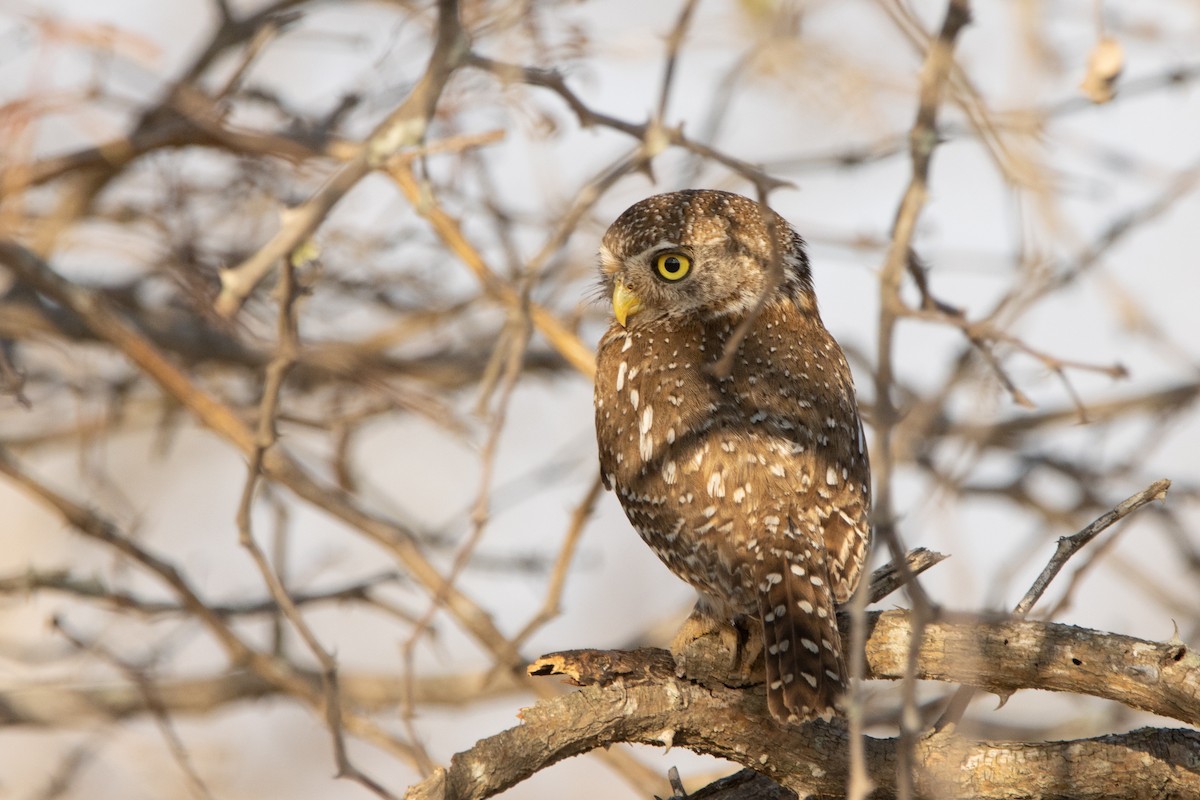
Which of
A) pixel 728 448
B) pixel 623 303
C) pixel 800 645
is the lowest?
pixel 800 645

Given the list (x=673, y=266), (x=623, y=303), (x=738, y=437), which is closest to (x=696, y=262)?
(x=673, y=266)

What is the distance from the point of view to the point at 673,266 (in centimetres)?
527

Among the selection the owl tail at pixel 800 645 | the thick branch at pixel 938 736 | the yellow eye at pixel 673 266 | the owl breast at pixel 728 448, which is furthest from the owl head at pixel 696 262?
the thick branch at pixel 938 736

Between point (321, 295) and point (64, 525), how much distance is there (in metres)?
1.89

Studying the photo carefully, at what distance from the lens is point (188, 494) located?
12156 millimetres

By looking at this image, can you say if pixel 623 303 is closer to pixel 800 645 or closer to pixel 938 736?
pixel 800 645

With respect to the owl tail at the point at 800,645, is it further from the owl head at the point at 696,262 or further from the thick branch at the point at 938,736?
the owl head at the point at 696,262

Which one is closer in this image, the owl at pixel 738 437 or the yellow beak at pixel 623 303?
the owl at pixel 738 437

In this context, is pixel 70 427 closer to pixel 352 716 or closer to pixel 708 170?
pixel 352 716

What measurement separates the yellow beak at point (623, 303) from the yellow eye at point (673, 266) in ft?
0.49

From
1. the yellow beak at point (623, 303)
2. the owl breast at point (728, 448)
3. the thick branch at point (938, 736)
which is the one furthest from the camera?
the yellow beak at point (623, 303)

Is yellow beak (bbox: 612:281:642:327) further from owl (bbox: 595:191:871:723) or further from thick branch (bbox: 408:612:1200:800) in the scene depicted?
→ thick branch (bbox: 408:612:1200:800)

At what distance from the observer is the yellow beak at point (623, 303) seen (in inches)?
205

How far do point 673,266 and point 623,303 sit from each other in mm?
258
